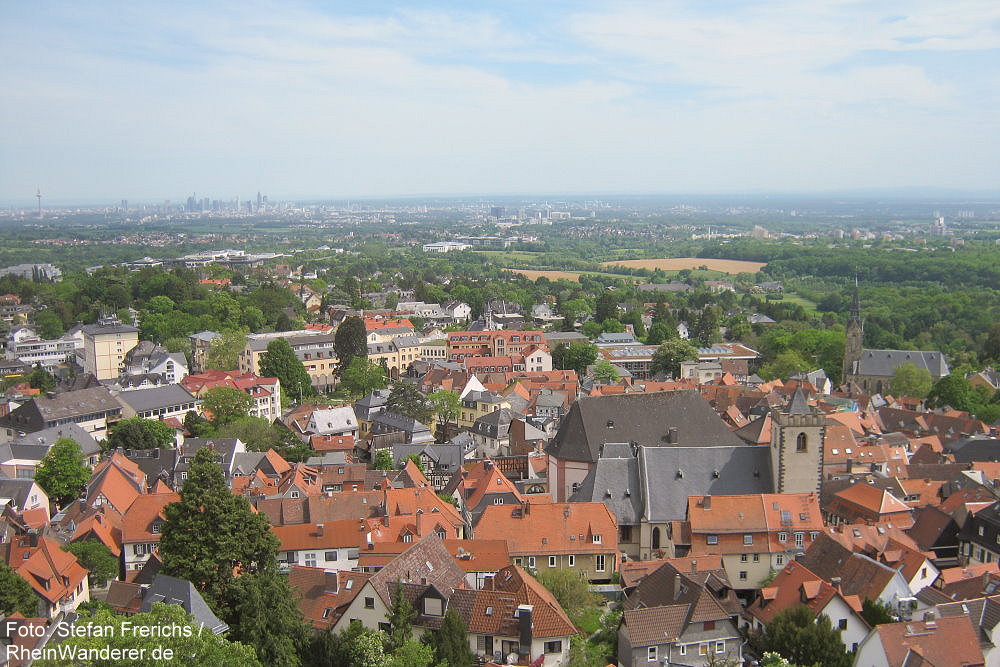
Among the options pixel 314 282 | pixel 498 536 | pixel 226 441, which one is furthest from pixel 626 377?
pixel 314 282

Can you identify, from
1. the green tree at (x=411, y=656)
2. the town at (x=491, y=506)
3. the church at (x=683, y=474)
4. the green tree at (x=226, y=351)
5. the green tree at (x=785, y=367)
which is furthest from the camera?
the green tree at (x=785, y=367)

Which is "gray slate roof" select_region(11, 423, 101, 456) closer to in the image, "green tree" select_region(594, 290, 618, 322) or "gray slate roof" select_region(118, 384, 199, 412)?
"gray slate roof" select_region(118, 384, 199, 412)

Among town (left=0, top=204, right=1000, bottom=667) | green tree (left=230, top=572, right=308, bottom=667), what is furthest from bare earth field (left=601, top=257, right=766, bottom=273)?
green tree (left=230, top=572, right=308, bottom=667)

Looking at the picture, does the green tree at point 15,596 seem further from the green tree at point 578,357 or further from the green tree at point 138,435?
the green tree at point 578,357

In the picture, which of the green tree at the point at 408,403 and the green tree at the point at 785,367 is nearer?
the green tree at the point at 408,403

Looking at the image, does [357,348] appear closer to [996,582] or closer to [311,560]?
[311,560]

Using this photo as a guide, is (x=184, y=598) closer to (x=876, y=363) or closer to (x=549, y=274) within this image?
(x=876, y=363)

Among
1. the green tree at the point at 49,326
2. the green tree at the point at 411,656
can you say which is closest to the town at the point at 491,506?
the green tree at the point at 411,656
